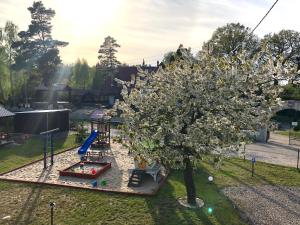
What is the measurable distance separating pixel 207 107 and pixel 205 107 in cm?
8

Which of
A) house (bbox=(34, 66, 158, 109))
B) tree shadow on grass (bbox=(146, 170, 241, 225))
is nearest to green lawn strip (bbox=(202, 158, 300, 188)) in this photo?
tree shadow on grass (bbox=(146, 170, 241, 225))

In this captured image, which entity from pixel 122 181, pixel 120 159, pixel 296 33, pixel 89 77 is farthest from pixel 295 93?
pixel 89 77

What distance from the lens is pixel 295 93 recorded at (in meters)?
62.1

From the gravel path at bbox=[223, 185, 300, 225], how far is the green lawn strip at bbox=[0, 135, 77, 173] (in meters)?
13.0

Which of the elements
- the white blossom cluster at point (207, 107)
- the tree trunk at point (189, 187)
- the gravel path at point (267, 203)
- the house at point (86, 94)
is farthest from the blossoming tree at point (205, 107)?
the house at point (86, 94)

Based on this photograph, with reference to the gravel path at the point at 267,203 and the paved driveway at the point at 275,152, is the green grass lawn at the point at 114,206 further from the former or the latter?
the paved driveway at the point at 275,152

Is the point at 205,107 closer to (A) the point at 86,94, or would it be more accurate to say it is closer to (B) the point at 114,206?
(B) the point at 114,206

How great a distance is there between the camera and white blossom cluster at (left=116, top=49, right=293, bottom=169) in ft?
38.6

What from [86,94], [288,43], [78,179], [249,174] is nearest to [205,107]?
[78,179]

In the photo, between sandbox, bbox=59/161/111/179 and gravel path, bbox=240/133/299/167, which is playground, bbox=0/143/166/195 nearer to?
sandbox, bbox=59/161/111/179

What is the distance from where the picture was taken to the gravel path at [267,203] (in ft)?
41.4

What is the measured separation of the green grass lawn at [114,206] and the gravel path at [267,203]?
1.93ft

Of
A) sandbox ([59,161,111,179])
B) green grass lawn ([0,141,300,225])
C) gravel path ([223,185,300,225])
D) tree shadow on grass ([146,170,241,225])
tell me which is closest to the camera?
green grass lawn ([0,141,300,225])

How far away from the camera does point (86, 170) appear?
1880 centimetres
